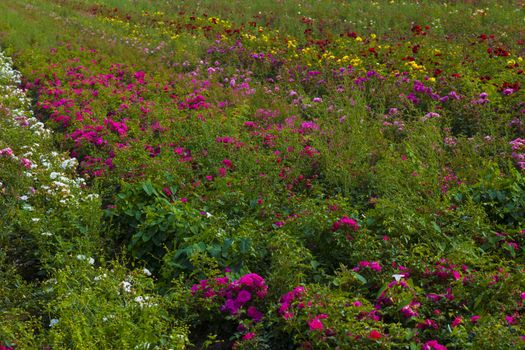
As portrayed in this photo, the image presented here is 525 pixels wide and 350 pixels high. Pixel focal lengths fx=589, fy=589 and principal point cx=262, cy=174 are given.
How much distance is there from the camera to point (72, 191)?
5551mm

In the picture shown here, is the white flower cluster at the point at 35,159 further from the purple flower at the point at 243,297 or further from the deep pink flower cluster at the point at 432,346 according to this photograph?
the deep pink flower cluster at the point at 432,346

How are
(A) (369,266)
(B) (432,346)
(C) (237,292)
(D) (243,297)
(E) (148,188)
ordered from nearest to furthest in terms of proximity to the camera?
(B) (432,346) → (D) (243,297) → (C) (237,292) → (A) (369,266) → (E) (148,188)

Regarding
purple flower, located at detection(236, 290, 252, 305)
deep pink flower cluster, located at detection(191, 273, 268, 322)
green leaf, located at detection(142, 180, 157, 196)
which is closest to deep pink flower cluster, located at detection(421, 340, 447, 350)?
deep pink flower cluster, located at detection(191, 273, 268, 322)

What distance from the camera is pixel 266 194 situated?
18.5 ft

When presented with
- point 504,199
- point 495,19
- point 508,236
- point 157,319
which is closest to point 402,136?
point 504,199

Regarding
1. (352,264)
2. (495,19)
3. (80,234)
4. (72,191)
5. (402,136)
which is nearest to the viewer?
(352,264)

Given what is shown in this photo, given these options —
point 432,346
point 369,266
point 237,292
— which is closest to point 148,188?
point 237,292

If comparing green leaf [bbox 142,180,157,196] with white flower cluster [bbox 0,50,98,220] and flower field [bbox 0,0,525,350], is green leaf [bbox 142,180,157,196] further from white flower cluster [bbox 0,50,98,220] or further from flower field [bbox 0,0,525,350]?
white flower cluster [bbox 0,50,98,220]

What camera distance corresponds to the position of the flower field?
368 centimetres

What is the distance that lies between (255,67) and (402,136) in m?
3.79

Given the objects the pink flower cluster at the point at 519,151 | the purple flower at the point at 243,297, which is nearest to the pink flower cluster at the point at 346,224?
the purple flower at the point at 243,297

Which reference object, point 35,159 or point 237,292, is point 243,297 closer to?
point 237,292

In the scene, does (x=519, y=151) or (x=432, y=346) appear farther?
(x=519, y=151)

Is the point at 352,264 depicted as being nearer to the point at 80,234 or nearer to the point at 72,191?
the point at 80,234
